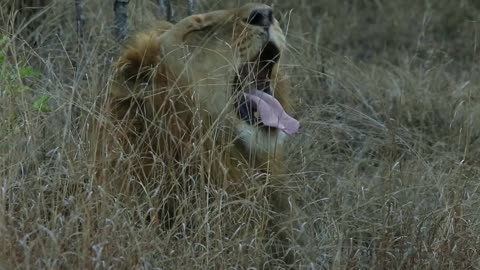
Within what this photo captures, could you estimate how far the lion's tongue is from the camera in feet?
14.6

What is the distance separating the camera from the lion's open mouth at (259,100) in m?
4.45

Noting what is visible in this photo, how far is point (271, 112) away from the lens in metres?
4.50

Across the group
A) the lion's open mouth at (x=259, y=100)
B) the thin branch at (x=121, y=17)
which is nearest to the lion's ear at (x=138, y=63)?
the lion's open mouth at (x=259, y=100)

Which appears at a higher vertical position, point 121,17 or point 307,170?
point 121,17

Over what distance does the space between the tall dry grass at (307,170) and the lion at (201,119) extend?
0.11 meters

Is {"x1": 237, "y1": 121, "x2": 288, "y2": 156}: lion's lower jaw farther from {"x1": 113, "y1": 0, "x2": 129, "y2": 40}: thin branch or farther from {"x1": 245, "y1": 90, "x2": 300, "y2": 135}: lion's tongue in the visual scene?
{"x1": 113, "y1": 0, "x2": 129, "y2": 40}: thin branch

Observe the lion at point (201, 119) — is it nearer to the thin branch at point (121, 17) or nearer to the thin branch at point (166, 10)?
the thin branch at point (121, 17)

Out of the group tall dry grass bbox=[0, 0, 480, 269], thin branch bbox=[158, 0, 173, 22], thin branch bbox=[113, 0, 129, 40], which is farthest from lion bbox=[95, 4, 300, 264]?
thin branch bbox=[158, 0, 173, 22]

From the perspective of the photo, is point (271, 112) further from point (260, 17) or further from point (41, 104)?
point (41, 104)

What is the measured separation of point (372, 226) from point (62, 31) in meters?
2.43

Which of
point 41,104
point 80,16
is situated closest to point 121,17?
point 80,16

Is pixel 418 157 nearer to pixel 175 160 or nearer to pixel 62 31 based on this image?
pixel 175 160

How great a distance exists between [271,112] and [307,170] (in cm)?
96

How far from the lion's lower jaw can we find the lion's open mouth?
0.04 metres
